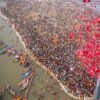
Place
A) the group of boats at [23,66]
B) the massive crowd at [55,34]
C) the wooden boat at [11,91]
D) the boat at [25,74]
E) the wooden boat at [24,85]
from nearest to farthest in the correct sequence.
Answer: the wooden boat at [11,91]
the wooden boat at [24,85]
the group of boats at [23,66]
the massive crowd at [55,34]
the boat at [25,74]

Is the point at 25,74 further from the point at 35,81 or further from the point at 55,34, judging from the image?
the point at 55,34

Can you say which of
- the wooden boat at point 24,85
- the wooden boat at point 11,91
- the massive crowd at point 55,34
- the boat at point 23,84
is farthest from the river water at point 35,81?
the massive crowd at point 55,34

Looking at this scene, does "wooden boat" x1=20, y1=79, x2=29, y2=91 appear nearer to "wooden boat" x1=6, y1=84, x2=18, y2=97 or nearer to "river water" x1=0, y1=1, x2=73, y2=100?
"river water" x1=0, y1=1, x2=73, y2=100

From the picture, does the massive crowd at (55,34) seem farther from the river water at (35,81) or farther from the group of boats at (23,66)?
the group of boats at (23,66)

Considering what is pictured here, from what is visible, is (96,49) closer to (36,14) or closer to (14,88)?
(14,88)

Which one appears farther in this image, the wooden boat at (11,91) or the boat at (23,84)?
the boat at (23,84)

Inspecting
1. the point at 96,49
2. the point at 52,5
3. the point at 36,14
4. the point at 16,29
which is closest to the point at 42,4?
the point at 52,5
